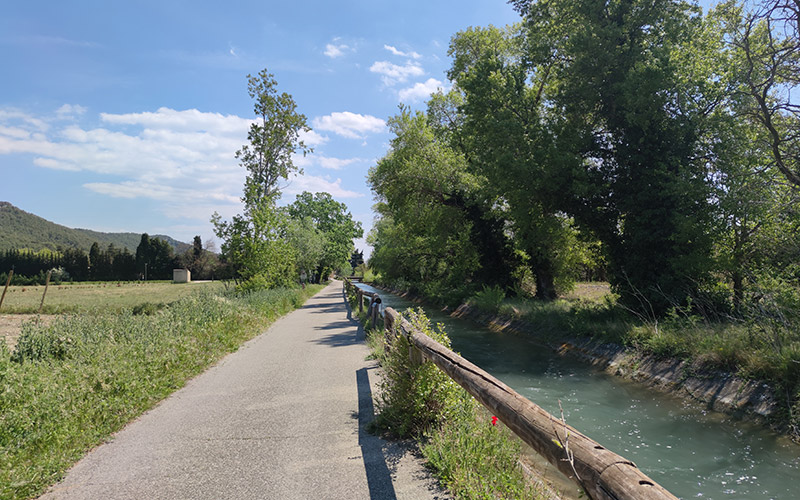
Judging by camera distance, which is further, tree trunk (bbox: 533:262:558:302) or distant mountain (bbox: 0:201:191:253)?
distant mountain (bbox: 0:201:191:253)

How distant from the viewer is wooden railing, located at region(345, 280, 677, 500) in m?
2.04

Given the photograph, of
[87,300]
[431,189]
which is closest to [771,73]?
[431,189]

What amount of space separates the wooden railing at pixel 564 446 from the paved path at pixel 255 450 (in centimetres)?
93

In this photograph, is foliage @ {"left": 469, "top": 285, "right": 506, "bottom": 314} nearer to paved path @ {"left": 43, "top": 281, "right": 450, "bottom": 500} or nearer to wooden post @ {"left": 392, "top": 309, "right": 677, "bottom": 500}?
paved path @ {"left": 43, "top": 281, "right": 450, "bottom": 500}

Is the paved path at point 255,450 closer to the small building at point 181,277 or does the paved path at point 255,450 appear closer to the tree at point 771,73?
the tree at point 771,73

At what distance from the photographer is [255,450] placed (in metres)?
4.60

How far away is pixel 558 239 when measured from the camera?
18969mm

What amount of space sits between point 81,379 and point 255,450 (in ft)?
9.19

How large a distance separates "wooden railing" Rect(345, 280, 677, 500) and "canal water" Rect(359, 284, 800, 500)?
3070 millimetres

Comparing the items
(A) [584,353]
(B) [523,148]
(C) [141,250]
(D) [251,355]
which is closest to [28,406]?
(D) [251,355]

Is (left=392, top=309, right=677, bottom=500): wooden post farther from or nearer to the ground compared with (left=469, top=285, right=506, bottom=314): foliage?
farther from the ground

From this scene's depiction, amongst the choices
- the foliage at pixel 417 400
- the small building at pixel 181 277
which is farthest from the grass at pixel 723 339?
the small building at pixel 181 277

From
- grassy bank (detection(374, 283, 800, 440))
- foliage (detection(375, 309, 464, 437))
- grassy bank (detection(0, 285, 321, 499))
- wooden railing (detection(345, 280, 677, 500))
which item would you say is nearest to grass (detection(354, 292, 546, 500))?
foliage (detection(375, 309, 464, 437))

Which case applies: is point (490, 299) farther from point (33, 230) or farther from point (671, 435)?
point (33, 230)
